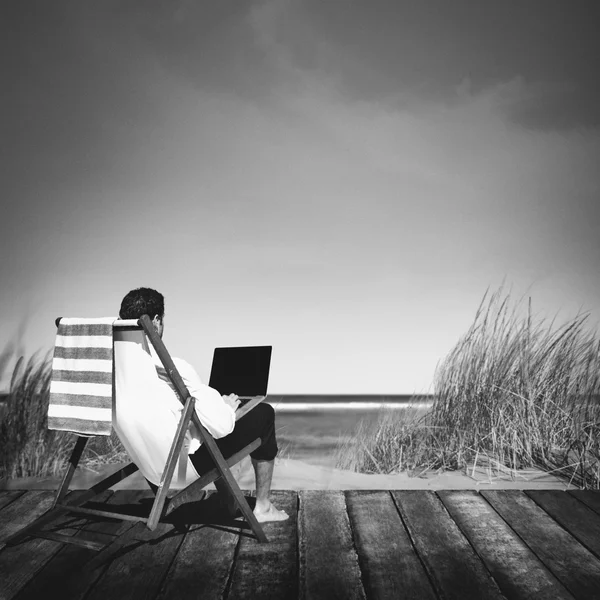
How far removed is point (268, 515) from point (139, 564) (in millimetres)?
650

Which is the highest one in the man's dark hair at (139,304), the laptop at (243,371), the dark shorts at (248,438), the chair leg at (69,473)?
the man's dark hair at (139,304)

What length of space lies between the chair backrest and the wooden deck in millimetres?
400

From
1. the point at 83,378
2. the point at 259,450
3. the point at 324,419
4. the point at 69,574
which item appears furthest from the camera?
the point at 324,419

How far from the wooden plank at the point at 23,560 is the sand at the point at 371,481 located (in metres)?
0.95

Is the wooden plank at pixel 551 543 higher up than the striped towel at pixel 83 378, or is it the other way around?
the striped towel at pixel 83 378

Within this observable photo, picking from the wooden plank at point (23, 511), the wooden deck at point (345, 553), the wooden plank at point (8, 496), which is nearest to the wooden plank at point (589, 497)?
the wooden deck at point (345, 553)

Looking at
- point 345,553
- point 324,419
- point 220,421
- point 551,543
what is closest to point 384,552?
point 345,553

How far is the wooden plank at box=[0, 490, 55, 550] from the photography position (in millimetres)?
2338

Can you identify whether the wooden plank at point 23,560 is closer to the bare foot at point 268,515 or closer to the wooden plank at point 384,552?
the bare foot at point 268,515

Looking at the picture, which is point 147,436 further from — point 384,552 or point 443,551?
point 443,551

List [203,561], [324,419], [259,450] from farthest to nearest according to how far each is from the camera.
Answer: [324,419] → [259,450] → [203,561]

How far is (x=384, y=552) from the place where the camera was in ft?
6.62

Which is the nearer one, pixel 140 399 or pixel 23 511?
pixel 140 399

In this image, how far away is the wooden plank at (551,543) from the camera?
1.75 m
